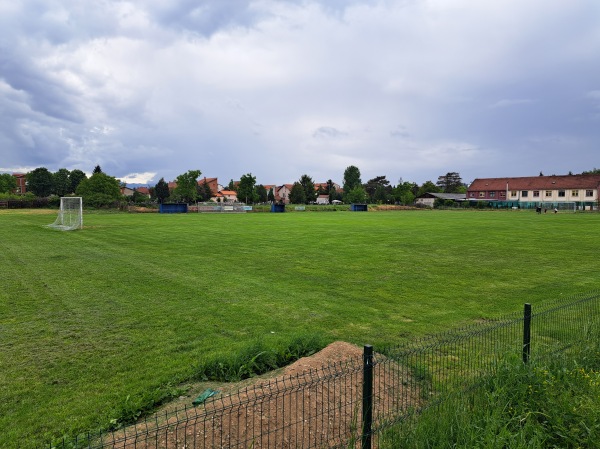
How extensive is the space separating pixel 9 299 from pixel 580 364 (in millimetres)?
13035

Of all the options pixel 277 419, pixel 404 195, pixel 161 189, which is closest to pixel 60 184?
pixel 161 189

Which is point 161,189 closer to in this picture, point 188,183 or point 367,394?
point 188,183

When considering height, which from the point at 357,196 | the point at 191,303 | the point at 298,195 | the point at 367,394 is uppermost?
the point at 298,195

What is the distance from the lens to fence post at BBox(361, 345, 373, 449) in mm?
4180

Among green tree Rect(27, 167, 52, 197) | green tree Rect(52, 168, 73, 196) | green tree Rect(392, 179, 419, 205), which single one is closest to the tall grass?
green tree Rect(392, 179, 419, 205)

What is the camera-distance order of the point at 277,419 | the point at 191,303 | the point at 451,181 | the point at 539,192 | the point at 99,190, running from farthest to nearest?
the point at 451,181 → the point at 539,192 → the point at 99,190 → the point at 191,303 → the point at 277,419

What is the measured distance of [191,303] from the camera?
10398 millimetres

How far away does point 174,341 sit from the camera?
7.64m

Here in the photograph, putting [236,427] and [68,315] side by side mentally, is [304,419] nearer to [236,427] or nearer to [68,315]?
[236,427]

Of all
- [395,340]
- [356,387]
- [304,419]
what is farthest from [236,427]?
[395,340]

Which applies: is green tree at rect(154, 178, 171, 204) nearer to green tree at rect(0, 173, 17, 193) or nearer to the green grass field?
green tree at rect(0, 173, 17, 193)

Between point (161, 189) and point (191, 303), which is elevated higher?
point (161, 189)

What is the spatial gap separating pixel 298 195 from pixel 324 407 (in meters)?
120

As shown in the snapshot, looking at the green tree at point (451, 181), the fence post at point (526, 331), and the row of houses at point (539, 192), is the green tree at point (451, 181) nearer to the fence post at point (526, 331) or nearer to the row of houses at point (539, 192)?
the row of houses at point (539, 192)
